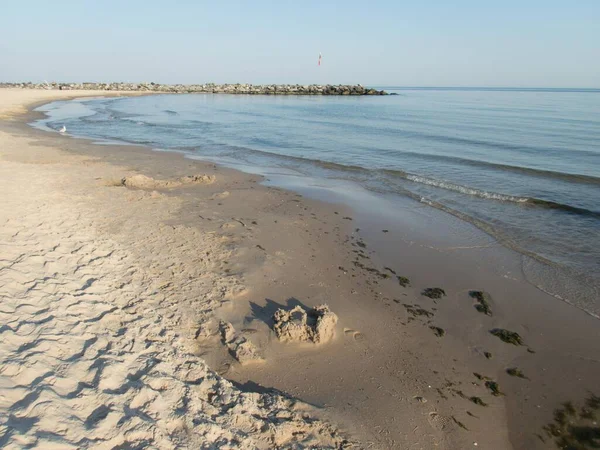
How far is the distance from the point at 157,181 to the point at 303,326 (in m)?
7.89

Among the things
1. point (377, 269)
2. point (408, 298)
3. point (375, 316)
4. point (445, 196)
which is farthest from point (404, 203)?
point (375, 316)

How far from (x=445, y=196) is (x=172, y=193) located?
8.21 meters

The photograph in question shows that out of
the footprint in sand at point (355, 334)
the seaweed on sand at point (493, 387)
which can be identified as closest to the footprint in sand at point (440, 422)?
the seaweed on sand at point (493, 387)

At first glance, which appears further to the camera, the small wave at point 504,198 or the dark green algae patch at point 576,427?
the small wave at point 504,198

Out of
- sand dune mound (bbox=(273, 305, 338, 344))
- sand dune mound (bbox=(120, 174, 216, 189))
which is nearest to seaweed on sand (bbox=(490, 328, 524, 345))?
sand dune mound (bbox=(273, 305, 338, 344))

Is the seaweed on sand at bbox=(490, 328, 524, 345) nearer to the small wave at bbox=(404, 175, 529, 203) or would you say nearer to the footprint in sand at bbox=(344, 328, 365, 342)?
the footprint in sand at bbox=(344, 328, 365, 342)

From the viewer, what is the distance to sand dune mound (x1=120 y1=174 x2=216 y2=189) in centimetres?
1021

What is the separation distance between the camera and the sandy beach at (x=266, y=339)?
308cm

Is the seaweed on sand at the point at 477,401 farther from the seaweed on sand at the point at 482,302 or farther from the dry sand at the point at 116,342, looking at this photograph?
the seaweed on sand at the point at 482,302

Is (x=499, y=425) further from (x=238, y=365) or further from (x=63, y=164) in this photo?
(x=63, y=164)

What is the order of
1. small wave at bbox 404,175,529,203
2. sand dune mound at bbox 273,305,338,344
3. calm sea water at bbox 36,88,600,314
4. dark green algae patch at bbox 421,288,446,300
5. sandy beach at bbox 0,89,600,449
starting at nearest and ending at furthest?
sandy beach at bbox 0,89,600,449 → sand dune mound at bbox 273,305,338,344 → dark green algae patch at bbox 421,288,446,300 → calm sea water at bbox 36,88,600,314 → small wave at bbox 404,175,529,203

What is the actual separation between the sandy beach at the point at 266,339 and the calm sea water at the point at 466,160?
170 cm

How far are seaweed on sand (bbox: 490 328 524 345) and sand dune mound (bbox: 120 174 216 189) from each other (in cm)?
886

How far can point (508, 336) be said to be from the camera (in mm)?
4949
